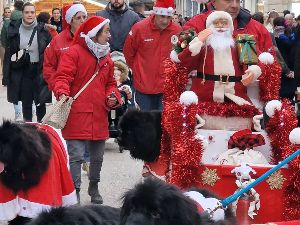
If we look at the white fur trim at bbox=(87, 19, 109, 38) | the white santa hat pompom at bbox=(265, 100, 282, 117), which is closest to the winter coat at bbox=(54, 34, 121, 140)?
the white fur trim at bbox=(87, 19, 109, 38)

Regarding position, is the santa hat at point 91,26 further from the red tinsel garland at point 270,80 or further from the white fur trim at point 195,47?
the red tinsel garland at point 270,80

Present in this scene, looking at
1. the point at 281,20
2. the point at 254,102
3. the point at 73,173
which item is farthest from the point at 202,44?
the point at 281,20

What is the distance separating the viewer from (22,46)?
10820mm

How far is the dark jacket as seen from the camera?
422 inches

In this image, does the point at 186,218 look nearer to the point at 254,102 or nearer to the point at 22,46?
the point at 254,102

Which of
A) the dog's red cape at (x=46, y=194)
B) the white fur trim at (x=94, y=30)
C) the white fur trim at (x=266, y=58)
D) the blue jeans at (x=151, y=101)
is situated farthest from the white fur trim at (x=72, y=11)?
the dog's red cape at (x=46, y=194)

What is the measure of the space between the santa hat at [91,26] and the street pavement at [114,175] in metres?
1.33

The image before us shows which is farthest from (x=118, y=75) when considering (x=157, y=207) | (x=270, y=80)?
(x=157, y=207)

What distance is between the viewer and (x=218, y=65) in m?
6.49

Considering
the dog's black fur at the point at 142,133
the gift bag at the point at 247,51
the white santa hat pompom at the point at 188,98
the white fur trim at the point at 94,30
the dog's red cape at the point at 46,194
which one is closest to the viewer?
the dog's red cape at the point at 46,194

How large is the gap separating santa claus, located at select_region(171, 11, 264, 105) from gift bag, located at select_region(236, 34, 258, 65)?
0.07 metres

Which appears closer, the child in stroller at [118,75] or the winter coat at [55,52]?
the winter coat at [55,52]

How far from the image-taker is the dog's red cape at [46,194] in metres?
Answer: 5.25

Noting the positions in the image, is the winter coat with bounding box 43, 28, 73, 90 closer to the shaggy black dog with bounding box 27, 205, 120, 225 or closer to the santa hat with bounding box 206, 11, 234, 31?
the santa hat with bounding box 206, 11, 234, 31
